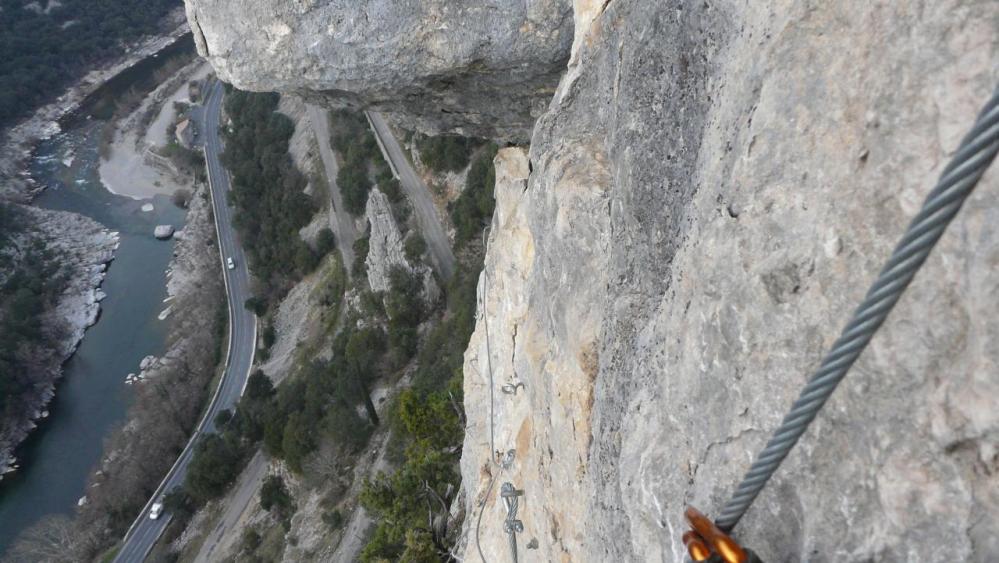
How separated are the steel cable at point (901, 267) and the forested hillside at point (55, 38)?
65.8 meters

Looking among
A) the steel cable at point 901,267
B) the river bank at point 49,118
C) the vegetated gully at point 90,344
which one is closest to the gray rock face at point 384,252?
the vegetated gully at point 90,344

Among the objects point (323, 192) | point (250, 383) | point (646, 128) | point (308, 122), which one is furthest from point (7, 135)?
point (646, 128)

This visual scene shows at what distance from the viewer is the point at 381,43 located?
241 inches

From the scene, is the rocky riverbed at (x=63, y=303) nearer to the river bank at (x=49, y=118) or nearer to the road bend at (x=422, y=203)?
the river bank at (x=49, y=118)

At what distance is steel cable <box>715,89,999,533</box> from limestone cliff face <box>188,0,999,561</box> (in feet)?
1.60

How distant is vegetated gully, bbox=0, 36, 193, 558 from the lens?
30062mm

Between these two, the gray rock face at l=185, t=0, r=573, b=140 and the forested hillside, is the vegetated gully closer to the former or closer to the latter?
the forested hillside

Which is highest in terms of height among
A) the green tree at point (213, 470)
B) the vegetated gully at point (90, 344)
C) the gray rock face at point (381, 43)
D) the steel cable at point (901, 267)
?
the gray rock face at point (381, 43)

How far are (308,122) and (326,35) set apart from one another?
118 ft

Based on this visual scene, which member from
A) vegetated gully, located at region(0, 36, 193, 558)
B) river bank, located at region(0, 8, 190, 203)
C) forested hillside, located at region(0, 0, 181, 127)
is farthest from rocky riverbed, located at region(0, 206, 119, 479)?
forested hillside, located at region(0, 0, 181, 127)

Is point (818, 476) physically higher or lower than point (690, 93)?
lower

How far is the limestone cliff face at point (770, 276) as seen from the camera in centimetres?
206

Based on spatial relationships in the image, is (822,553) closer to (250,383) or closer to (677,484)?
(677,484)

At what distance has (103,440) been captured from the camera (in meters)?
30.9
